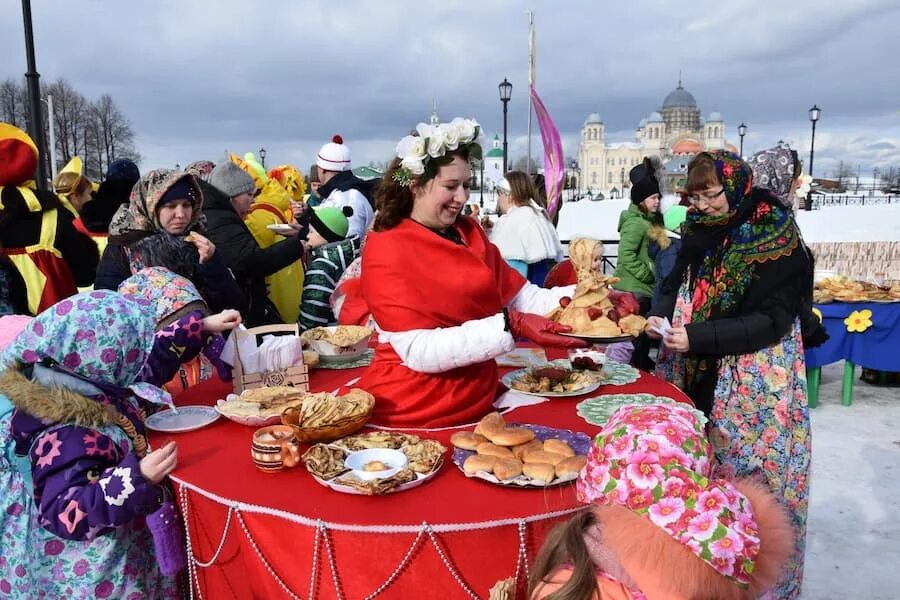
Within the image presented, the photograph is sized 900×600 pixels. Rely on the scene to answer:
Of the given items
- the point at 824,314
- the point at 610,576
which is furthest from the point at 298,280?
the point at 824,314

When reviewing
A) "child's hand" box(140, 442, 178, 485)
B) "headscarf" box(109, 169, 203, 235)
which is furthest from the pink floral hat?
"headscarf" box(109, 169, 203, 235)

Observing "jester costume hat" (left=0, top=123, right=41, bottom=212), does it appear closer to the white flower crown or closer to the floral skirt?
the white flower crown

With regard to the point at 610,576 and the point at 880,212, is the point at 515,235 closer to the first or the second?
the point at 610,576

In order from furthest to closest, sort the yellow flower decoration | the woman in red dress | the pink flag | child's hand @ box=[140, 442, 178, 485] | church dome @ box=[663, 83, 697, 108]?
church dome @ box=[663, 83, 697, 108]
the pink flag
the yellow flower decoration
the woman in red dress
child's hand @ box=[140, 442, 178, 485]

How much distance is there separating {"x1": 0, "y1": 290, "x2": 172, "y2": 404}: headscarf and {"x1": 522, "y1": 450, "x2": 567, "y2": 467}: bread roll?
1.14 m

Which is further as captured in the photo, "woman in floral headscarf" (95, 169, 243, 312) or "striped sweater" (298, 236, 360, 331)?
"striped sweater" (298, 236, 360, 331)

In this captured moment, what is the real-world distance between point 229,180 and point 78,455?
3090mm

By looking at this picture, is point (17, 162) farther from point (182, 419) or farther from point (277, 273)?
point (182, 419)

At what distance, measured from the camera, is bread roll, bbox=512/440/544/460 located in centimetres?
193

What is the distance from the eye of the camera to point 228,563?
1.93 m

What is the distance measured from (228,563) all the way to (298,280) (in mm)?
3475

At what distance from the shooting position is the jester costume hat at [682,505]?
1.23 meters

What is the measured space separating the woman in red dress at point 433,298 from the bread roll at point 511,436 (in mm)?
253

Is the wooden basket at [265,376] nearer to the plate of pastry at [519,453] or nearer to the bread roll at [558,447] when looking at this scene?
the plate of pastry at [519,453]
